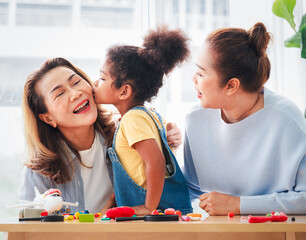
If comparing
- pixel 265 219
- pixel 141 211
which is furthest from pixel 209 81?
pixel 265 219

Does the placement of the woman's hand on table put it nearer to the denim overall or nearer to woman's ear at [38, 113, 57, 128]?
the denim overall

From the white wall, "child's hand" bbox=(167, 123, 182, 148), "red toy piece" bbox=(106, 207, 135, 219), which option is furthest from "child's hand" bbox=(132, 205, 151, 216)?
the white wall

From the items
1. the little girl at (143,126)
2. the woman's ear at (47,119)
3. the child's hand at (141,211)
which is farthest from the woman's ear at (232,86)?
the woman's ear at (47,119)

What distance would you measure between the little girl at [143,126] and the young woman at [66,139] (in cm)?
10

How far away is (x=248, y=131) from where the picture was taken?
4.51 ft

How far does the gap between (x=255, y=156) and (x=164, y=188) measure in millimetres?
329

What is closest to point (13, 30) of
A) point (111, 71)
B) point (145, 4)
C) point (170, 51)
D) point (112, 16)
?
point (112, 16)

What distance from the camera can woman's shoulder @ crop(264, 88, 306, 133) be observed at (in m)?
1.31

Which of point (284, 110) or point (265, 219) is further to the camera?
point (284, 110)

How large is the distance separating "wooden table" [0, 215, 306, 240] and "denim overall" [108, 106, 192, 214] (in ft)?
1.40

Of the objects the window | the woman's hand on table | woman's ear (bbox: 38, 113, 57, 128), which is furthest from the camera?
the window

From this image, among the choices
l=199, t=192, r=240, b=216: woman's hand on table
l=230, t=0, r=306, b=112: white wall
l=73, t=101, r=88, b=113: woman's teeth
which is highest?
l=230, t=0, r=306, b=112: white wall

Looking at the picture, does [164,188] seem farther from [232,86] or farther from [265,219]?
[265,219]

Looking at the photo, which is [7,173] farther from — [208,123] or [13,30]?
[208,123]
